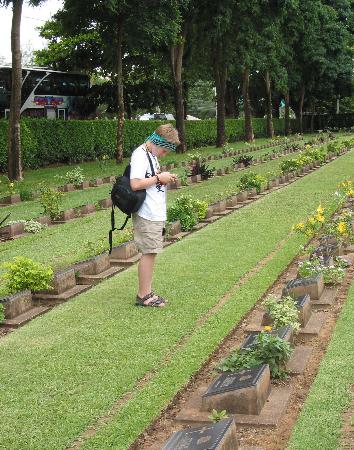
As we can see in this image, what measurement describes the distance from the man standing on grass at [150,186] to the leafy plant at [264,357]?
1.98 metres

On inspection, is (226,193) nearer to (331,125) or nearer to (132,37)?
(132,37)

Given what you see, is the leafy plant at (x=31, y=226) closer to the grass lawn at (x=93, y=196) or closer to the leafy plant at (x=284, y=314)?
the grass lawn at (x=93, y=196)

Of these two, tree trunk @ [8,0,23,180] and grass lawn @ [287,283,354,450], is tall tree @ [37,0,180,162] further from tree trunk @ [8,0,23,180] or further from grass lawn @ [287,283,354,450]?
grass lawn @ [287,283,354,450]

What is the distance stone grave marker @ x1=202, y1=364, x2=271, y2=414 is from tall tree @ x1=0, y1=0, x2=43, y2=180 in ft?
55.7

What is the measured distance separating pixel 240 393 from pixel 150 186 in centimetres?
265

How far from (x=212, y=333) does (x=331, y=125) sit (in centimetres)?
6311

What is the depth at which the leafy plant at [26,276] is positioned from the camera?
7.52 meters

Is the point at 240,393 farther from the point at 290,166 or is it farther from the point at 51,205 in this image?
the point at 290,166

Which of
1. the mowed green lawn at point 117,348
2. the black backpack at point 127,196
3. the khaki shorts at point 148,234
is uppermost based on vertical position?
the black backpack at point 127,196

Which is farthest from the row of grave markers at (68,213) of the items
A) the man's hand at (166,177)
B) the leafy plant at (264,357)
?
the leafy plant at (264,357)

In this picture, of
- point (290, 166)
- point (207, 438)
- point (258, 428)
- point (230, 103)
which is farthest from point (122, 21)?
point (230, 103)

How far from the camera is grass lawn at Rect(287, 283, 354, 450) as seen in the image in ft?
13.7

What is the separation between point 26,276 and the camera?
296 inches

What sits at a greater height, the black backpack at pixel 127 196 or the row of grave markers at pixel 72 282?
the black backpack at pixel 127 196
